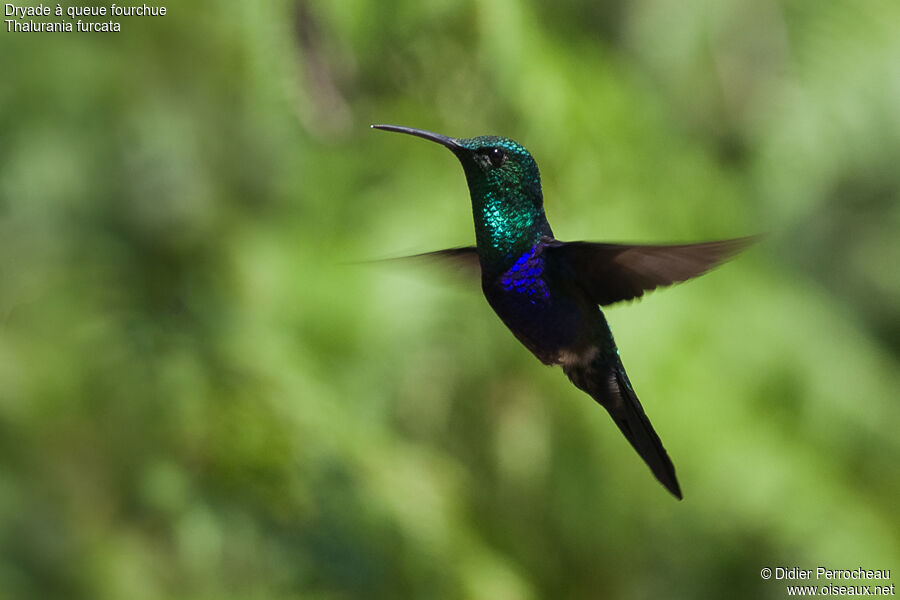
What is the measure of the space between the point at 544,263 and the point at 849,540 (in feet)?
4.57

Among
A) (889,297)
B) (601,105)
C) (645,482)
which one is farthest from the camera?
(889,297)

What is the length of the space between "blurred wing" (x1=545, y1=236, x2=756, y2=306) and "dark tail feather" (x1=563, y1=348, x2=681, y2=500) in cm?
7

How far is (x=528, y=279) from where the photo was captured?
62 cm

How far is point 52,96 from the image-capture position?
1850 millimetres

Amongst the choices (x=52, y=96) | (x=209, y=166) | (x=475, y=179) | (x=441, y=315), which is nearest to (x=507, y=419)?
(x=441, y=315)

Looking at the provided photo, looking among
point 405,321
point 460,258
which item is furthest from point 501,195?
point 405,321

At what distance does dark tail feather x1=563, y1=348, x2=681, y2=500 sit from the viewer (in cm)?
60

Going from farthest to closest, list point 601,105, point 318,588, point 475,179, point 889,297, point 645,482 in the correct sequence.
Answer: point 889,297 < point 645,482 < point 601,105 < point 318,588 < point 475,179

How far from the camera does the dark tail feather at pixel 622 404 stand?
60cm

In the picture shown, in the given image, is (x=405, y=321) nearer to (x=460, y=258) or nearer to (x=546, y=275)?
(x=460, y=258)

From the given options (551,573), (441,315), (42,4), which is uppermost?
(42,4)

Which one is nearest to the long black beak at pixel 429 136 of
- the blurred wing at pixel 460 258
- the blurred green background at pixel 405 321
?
the blurred wing at pixel 460 258

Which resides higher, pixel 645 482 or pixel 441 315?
pixel 441 315

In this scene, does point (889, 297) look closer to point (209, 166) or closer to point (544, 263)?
point (209, 166)
